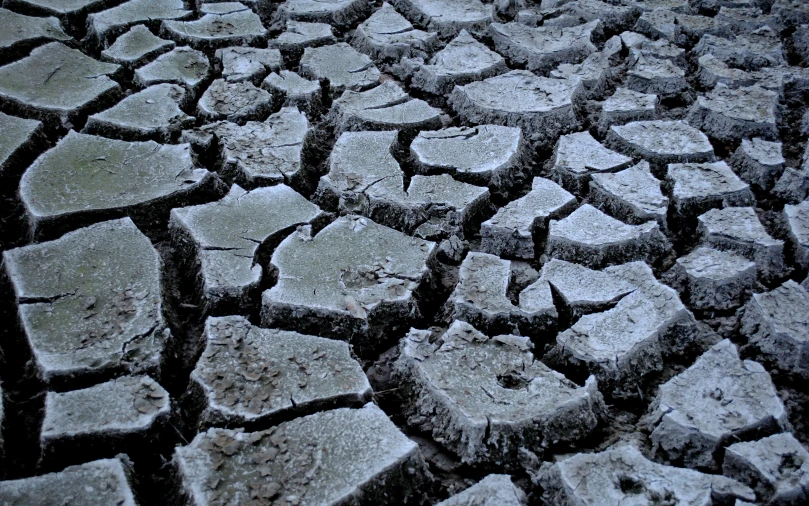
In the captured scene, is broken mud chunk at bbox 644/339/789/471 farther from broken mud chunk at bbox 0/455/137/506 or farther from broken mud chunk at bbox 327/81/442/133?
broken mud chunk at bbox 327/81/442/133

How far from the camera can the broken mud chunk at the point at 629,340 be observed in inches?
50.2

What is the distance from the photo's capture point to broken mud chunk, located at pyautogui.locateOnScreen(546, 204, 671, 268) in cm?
154

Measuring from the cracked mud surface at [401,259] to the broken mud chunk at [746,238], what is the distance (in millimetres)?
11

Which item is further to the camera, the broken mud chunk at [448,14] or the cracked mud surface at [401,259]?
the broken mud chunk at [448,14]

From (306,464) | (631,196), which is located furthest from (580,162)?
(306,464)

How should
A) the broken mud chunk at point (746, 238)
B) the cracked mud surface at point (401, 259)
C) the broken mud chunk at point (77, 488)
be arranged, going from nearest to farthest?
the broken mud chunk at point (77, 488), the cracked mud surface at point (401, 259), the broken mud chunk at point (746, 238)

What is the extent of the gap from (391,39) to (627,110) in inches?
36.1

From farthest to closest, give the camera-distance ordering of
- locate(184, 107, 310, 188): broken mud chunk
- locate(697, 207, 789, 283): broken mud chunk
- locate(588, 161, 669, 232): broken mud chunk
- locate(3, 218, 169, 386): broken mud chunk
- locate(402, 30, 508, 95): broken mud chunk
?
locate(402, 30, 508, 95): broken mud chunk → locate(184, 107, 310, 188): broken mud chunk → locate(588, 161, 669, 232): broken mud chunk → locate(697, 207, 789, 283): broken mud chunk → locate(3, 218, 169, 386): broken mud chunk

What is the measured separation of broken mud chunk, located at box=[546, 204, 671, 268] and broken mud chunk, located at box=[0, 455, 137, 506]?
104 cm

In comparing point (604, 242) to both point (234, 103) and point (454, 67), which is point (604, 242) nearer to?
point (454, 67)

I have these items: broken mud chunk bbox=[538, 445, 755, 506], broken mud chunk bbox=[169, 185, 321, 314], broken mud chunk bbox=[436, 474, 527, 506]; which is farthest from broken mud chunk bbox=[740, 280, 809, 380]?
broken mud chunk bbox=[169, 185, 321, 314]

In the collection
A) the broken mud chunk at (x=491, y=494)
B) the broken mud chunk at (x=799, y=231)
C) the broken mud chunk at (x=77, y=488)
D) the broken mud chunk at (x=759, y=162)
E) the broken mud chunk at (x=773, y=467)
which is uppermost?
the broken mud chunk at (x=759, y=162)

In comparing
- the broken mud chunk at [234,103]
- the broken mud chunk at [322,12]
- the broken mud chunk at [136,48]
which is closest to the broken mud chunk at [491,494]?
the broken mud chunk at [234,103]

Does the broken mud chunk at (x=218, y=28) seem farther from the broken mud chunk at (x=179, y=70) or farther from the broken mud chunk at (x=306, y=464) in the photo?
the broken mud chunk at (x=306, y=464)
